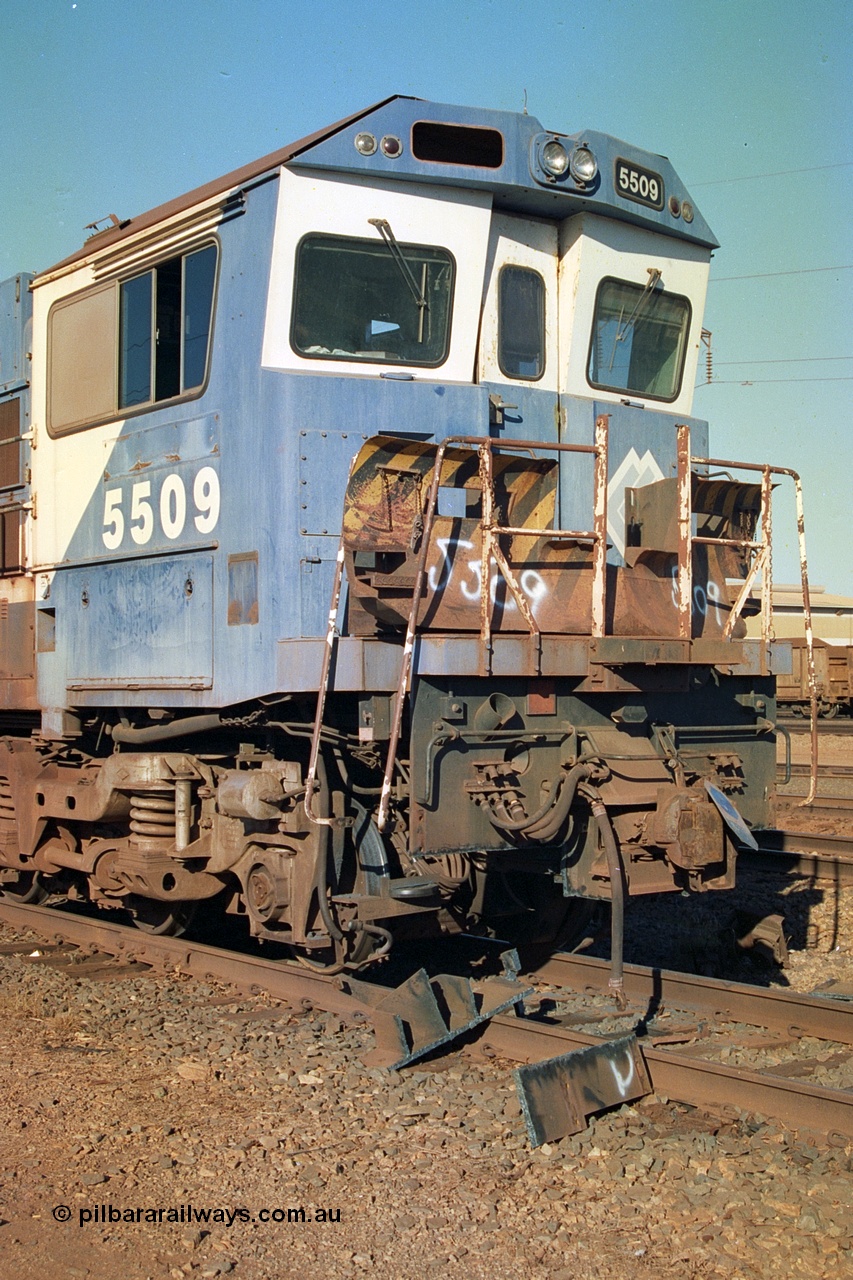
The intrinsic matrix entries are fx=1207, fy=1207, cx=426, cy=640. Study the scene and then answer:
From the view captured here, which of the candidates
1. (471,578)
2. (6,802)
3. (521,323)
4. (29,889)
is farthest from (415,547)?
(29,889)

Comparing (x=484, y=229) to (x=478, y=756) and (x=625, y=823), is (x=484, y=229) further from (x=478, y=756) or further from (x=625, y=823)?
(x=625, y=823)

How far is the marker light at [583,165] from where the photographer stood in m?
6.48

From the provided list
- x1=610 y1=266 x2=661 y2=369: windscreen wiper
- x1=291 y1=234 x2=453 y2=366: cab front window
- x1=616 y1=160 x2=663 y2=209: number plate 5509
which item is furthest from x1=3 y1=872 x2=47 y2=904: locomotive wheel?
x1=616 y1=160 x2=663 y2=209: number plate 5509

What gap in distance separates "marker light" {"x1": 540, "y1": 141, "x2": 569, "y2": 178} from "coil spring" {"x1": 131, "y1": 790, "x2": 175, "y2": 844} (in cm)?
404

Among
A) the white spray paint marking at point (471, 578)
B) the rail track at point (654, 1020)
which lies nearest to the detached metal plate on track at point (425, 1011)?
the rail track at point (654, 1020)

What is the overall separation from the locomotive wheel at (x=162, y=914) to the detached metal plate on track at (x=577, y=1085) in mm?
3514

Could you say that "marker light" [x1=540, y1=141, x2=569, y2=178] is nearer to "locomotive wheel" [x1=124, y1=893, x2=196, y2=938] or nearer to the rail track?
the rail track

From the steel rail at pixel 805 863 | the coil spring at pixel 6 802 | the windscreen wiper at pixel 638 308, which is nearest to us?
the windscreen wiper at pixel 638 308

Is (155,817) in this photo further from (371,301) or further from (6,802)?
(371,301)

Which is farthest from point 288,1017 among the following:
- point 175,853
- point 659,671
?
point 659,671

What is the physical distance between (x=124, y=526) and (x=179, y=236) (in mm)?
1704

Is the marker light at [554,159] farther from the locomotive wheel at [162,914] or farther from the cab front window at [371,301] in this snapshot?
the locomotive wheel at [162,914]

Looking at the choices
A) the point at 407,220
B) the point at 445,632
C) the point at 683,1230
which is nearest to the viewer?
the point at 683,1230

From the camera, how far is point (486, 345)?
258 inches
